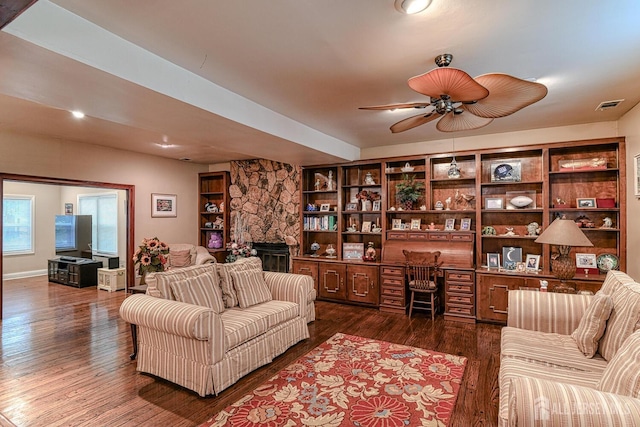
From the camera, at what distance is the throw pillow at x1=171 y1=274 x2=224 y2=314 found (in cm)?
292

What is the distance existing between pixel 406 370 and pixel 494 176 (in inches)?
121

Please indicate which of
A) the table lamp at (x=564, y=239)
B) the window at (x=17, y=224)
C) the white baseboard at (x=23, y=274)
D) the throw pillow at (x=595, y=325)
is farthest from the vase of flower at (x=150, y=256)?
the window at (x=17, y=224)

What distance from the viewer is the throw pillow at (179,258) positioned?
5961 millimetres

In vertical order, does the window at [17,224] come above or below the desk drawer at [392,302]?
above

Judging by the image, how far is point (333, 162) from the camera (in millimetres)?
5488

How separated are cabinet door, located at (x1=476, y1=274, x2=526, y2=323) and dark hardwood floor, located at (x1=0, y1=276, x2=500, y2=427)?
0.19 meters

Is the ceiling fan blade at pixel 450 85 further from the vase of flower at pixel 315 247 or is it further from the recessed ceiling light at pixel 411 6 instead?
the vase of flower at pixel 315 247

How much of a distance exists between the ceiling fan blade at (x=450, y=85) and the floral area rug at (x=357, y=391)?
7.14 ft

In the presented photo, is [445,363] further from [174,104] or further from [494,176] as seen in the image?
[174,104]

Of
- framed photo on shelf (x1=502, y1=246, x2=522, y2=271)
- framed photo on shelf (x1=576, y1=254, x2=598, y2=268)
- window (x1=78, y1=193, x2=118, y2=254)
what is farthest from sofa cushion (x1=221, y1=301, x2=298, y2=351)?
window (x1=78, y1=193, x2=118, y2=254)

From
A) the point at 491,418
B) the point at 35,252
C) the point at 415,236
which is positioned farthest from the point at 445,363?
the point at 35,252

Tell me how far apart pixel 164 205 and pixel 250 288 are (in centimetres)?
426

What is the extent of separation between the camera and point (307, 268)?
5613mm

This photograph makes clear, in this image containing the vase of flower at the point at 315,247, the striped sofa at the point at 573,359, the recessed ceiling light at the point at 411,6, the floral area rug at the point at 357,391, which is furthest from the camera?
the vase of flower at the point at 315,247
